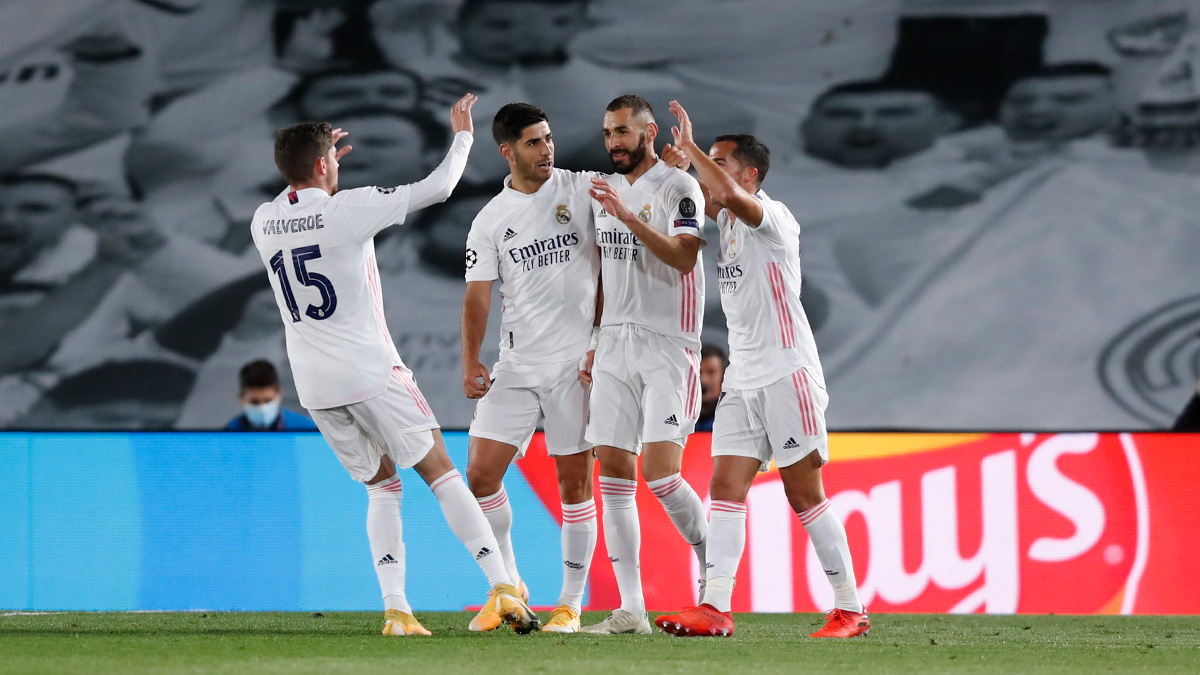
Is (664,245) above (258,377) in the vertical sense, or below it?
above

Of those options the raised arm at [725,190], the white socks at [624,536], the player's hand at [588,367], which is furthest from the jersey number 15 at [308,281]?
the raised arm at [725,190]

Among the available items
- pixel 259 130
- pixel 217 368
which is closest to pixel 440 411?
pixel 217 368

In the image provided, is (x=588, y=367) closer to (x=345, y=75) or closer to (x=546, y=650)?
(x=546, y=650)

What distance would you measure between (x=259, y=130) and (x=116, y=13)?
164cm

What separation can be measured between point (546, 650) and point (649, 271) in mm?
1554

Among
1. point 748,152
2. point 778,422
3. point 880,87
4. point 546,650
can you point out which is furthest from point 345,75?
point 546,650

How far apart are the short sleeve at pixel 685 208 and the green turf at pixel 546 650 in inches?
58.2

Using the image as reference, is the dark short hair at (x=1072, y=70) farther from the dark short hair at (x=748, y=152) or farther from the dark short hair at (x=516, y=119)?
the dark short hair at (x=516, y=119)

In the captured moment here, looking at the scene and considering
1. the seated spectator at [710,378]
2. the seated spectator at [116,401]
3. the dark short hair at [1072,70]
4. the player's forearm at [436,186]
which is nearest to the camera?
the player's forearm at [436,186]

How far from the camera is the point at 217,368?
11078mm

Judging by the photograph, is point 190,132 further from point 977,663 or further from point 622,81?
point 977,663

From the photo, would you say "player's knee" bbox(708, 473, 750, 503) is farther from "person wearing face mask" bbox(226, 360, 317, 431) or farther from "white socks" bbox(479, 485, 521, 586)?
"person wearing face mask" bbox(226, 360, 317, 431)

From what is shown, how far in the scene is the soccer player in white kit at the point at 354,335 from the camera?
183 inches

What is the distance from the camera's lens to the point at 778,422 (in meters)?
4.74
